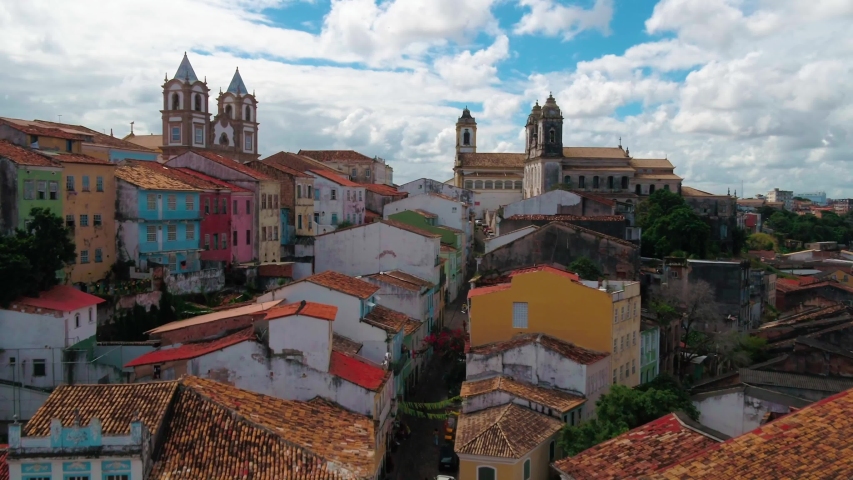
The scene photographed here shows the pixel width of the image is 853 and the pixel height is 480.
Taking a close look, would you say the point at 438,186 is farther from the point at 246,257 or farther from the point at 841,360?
the point at 841,360

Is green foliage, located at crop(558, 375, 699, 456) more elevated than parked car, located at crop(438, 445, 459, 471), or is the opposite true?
green foliage, located at crop(558, 375, 699, 456)

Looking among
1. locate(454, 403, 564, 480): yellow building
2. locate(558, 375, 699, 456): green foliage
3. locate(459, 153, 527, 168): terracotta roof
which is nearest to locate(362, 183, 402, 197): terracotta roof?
locate(459, 153, 527, 168): terracotta roof

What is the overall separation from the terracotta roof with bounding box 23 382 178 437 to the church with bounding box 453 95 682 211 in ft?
224

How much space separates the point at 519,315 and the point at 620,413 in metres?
6.95

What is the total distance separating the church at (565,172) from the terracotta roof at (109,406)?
224ft

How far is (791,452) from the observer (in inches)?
622

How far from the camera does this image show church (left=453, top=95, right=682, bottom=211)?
8806 cm

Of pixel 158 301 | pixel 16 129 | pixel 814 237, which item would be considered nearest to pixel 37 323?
pixel 158 301

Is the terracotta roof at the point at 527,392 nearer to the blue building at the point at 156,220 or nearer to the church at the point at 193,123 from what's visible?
the blue building at the point at 156,220

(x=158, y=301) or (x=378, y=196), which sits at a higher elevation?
(x=378, y=196)

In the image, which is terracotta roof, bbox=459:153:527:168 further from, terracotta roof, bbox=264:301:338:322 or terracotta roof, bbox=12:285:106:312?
terracotta roof, bbox=264:301:338:322

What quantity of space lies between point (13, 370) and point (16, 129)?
40.3 ft

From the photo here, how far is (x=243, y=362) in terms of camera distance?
83.5 ft

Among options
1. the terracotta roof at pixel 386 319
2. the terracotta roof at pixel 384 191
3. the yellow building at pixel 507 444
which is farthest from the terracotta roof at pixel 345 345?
the terracotta roof at pixel 384 191
